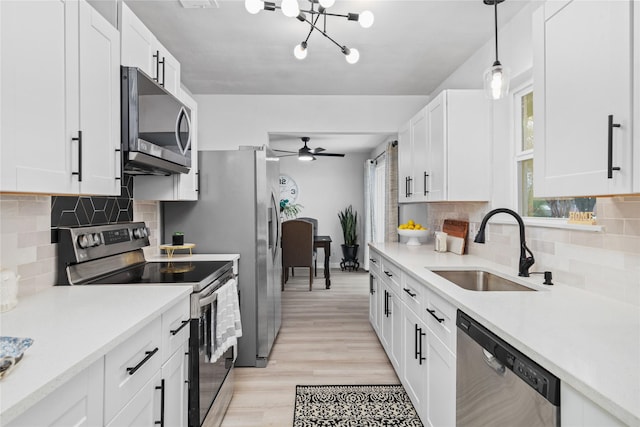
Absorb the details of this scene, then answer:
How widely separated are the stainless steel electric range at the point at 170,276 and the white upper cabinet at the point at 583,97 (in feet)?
5.47

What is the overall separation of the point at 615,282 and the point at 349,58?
179 cm

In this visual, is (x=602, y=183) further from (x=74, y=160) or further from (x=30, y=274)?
(x=30, y=274)

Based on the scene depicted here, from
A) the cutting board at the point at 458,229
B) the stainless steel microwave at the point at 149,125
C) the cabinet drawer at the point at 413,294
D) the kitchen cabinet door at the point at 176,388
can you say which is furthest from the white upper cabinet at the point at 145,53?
the cutting board at the point at 458,229

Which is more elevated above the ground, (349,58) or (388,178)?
(349,58)

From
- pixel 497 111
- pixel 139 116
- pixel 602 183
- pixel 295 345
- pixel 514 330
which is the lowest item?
pixel 295 345

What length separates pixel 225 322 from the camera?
2322mm

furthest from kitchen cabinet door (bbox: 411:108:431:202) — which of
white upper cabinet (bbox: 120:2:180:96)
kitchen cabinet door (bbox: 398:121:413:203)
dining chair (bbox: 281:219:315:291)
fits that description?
dining chair (bbox: 281:219:315:291)

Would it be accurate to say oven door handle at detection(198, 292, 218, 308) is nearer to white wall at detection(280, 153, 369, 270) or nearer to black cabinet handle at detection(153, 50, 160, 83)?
black cabinet handle at detection(153, 50, 160, 83)

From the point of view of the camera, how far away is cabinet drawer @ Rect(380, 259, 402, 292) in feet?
8.96

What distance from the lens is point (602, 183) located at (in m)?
1.20

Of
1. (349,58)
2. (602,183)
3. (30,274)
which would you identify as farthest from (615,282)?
(30,274)

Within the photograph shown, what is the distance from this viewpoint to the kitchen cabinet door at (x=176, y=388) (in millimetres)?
1554

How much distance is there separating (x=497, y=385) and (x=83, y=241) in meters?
1.92

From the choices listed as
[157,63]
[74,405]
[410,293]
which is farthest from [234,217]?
[74,405]
